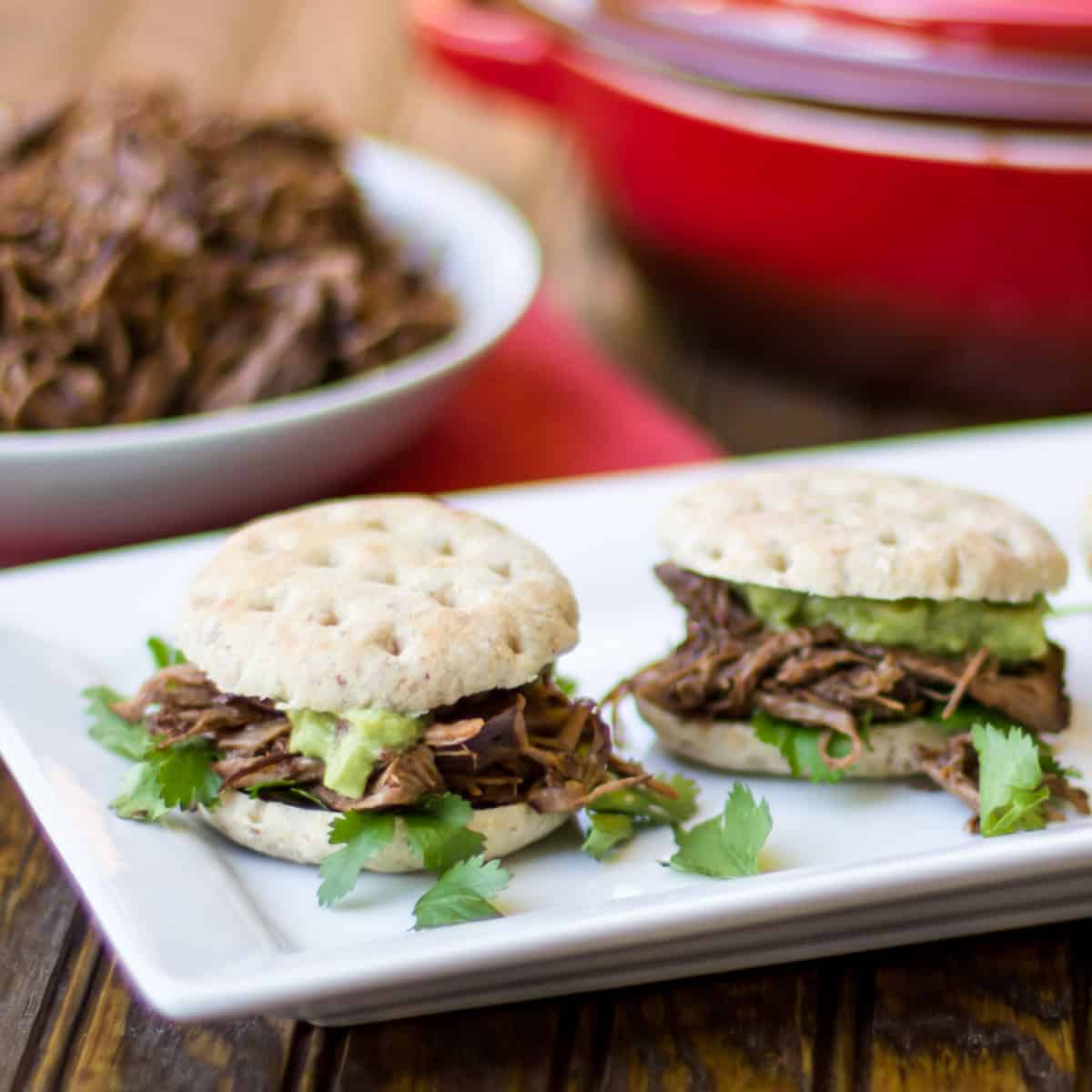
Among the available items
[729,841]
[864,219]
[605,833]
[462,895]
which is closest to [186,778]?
[462,895]

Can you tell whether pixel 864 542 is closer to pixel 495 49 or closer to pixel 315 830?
pixel 315 830

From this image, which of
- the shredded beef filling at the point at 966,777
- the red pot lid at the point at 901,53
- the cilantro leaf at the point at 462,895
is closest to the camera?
the cilantro leaf at the point at 462,895

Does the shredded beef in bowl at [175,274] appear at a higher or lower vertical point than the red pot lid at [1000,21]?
lower

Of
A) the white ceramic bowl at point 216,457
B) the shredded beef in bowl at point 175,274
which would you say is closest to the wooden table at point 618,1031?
the white ceramic bowl at point 216,457

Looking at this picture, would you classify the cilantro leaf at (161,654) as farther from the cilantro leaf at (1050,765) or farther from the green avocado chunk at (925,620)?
the cilantro leaf at (1050,765)

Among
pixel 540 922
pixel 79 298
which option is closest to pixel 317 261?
pixel 79 298
